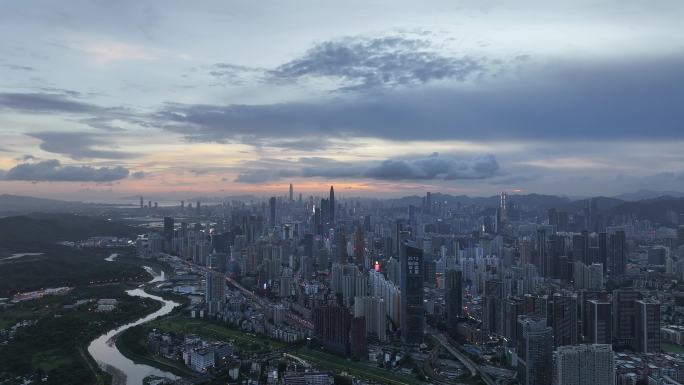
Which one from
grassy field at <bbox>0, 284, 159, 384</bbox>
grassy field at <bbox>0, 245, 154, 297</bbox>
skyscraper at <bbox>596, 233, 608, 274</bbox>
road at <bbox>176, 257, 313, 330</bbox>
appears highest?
skyscraper at <bbox>596, 233, 608, 274</bbox>

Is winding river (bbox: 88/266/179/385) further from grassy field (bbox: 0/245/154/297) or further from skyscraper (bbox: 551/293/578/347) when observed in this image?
skyscraper (bbox: 551/293/578/347)

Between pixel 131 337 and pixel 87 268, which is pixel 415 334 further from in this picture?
pixel 87 268

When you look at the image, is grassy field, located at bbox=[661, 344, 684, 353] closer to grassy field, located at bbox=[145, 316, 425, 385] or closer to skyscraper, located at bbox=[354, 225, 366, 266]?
grassy field, located at bbox=[145, 316, 425, 385]

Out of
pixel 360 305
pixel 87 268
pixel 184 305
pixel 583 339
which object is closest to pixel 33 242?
pixel 87 268

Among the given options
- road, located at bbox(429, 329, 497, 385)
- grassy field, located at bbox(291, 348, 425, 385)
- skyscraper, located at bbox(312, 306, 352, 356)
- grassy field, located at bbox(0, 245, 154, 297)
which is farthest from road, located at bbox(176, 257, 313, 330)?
road, located at bbox(429, 329, 497, 385)

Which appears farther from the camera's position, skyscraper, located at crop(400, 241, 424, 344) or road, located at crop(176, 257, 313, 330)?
road, located at crop(176, 257, 313, 330)

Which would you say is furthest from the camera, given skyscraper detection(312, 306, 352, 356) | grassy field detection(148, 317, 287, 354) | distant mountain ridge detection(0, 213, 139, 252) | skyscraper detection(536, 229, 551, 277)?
distant mountain ridge detection(0, 213, 139, 252)

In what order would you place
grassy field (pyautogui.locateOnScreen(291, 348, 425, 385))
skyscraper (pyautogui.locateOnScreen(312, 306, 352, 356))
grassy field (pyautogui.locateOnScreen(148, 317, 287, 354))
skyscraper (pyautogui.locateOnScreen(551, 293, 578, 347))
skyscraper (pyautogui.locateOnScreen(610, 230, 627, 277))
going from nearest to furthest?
grassy field (pyautogui.locateOnScreen(291, 348, 425, 385)) → skyscraper (pyautogui.locateOnScreen(551, 293, 578, 347)) → skyscraper (pyautogui.locateOnScreen(312, 306, 352, 356)) → grassy field (pyautogui.locateOnScreen(148, 317, 287, 354)) → skyscraper (pyautogui.locateOnScreen(610, 230, 627, 277))

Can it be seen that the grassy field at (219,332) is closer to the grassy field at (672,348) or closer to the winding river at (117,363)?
the winding river at (117,363)

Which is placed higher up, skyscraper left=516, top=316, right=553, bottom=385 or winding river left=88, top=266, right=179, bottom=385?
skyscraper left=516, top=316, right=553, bottom=385
